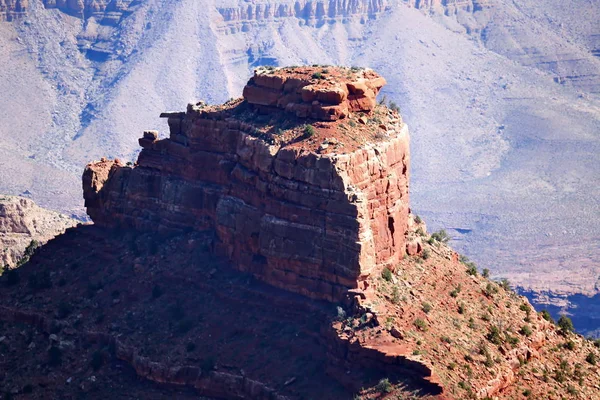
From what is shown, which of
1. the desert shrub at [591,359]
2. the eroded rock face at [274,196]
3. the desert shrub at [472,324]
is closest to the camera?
the eroded rock face at [274,196]

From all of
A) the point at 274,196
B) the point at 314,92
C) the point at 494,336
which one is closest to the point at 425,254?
the point at 494,336

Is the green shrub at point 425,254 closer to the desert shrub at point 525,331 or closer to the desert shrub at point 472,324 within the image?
the desert shrub at point 472,324

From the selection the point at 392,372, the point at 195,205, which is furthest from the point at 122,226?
the point at 392,372

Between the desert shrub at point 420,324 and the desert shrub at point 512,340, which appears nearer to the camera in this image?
the desert shrub at point 420,324

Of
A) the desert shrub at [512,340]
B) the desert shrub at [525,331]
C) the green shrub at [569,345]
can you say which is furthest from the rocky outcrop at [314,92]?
the green shrub at [569,345]

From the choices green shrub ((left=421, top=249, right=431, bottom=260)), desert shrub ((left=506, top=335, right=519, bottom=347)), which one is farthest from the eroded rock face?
desert shrub ((left=506, top=335, right=519, bottom=347))

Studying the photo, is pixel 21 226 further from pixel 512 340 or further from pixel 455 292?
pixel 512 340
